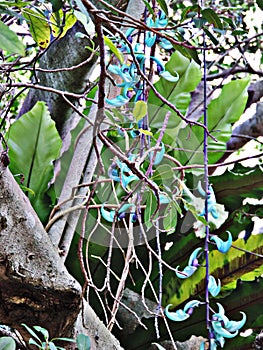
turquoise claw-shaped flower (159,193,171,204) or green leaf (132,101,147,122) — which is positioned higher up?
green leaf (132,101,147,122)

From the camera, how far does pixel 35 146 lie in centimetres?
120

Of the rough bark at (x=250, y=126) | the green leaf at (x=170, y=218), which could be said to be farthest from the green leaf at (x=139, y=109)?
the rough bark at (x=250, y=126)

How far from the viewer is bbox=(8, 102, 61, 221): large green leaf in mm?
1178

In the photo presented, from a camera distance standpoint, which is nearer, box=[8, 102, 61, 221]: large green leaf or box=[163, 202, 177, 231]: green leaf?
box=[163, 202, 177, 231]: green leaf

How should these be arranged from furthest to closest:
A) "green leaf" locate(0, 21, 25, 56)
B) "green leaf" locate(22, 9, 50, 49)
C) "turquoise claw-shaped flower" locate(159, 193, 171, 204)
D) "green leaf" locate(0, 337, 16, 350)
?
"turquoise claw-shaped flower" locate(159, 193, 171, 204) → "green leaf" locate(22, 9, 50, 49) → "green leaf" locate(0, 337, 16, 350) → "green leaf" locate(0, 21, 25, 56)

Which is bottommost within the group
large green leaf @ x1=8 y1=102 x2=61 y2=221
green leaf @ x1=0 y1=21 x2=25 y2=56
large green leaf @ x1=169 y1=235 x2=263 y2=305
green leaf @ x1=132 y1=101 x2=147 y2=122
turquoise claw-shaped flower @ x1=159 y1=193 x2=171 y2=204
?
large green leaf @ x1=169 y1=235 x2=263 y2=305

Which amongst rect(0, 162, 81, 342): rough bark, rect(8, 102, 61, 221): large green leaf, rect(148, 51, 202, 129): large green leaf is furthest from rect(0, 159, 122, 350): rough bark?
rect(148, 51, 202, 129): large green leaf

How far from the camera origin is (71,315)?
25.9 inches

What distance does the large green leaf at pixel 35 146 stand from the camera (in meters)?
1.18

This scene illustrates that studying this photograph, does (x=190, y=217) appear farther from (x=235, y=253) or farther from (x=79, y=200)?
(x=79, y=200)

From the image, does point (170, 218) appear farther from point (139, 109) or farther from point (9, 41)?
point (9, 41)

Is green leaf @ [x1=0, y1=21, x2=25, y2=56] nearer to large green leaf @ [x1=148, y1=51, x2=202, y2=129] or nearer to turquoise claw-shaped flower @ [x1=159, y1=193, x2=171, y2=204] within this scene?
turquoise claw-shaped flower @ [x1=159, y1=193, x2=171, y2=204]

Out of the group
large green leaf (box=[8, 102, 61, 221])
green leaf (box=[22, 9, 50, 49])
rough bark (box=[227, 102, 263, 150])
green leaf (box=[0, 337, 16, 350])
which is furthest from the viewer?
rough bark (box=[227, 102, 263, 150])

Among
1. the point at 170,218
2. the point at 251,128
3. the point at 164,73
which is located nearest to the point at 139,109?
the point at 164,73
